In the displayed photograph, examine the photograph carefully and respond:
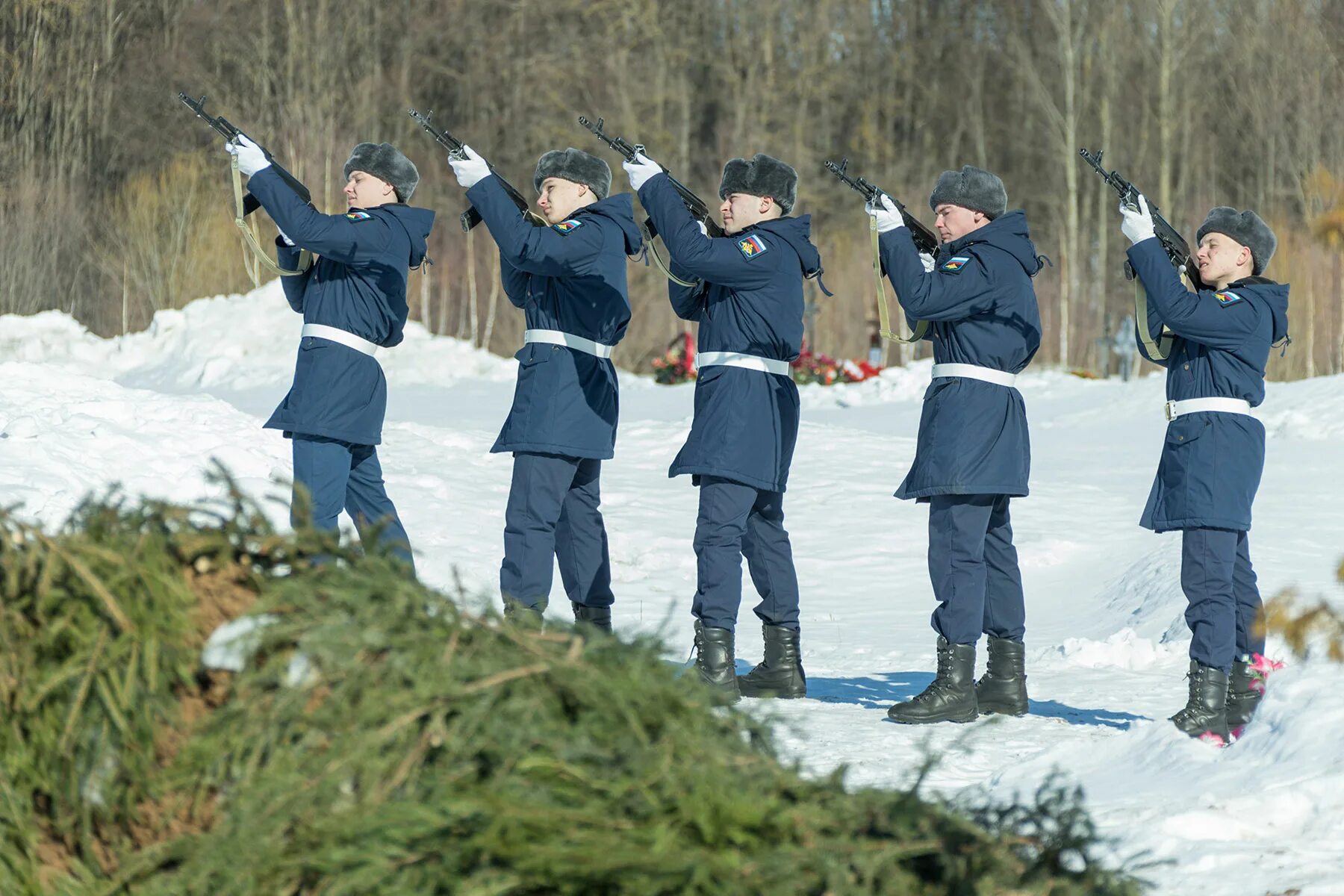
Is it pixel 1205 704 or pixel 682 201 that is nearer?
pixel 1205 704

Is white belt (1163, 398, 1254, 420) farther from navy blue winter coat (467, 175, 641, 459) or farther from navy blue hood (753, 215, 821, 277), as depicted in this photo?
navy blue winter coat (467, 175, 641, 459)

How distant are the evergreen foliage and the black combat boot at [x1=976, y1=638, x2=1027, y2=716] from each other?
145 inches

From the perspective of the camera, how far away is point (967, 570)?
544cm

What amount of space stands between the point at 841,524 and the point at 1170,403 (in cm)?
488

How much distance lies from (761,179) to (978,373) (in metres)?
0.99

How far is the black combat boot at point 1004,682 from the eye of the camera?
18.5ft

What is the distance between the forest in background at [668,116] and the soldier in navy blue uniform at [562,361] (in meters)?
17.0

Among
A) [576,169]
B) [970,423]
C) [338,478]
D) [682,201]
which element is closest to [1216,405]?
[970,423]

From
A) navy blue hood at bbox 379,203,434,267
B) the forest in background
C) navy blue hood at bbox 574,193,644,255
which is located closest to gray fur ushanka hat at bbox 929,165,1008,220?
navy blue hood at bbox 574,193,644,255

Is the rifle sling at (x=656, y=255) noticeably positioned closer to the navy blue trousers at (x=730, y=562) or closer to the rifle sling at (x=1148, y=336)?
the navy blue trousers at (x=730, y=562)

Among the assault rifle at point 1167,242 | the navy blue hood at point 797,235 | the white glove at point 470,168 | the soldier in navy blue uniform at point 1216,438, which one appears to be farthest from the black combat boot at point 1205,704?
the white glove at point 470,168

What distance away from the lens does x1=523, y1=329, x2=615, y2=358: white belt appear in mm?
5871

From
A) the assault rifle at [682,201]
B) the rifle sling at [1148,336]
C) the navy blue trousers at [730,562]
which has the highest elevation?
the assault rifle at [682,201]

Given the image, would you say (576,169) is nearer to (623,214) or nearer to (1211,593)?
(623,214)
